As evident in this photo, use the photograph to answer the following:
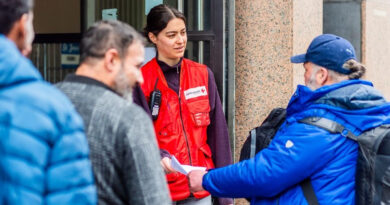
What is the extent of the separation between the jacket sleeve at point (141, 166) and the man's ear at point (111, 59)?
0.66 ft

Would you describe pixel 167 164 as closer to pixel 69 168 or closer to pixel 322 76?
pixel 322 76

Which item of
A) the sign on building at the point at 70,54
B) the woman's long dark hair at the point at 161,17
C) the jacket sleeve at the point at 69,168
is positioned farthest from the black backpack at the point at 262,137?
the sign on building at the point at 70,54

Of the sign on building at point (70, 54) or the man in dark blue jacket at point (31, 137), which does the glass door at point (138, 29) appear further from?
the man in dark blue jacket at point (31, 137)

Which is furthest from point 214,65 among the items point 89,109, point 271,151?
point 89,109

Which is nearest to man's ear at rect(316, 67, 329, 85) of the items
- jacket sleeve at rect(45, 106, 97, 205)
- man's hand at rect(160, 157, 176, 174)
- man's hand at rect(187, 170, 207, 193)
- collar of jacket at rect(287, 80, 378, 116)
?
collar of jacket at rect(287, 80, 378, 116)

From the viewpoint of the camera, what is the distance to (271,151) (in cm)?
334

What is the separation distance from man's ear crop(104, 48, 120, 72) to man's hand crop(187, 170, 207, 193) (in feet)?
4.37

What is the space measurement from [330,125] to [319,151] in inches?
5.6

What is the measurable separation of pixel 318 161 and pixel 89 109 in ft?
4.22

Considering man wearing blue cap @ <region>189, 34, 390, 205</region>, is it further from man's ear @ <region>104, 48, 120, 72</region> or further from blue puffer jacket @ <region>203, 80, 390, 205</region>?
man's ear @ <region>104, 48, 120, 72</region>

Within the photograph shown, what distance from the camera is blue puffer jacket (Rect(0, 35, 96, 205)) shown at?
1987 millimetres

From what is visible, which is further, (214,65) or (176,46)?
(214,65)

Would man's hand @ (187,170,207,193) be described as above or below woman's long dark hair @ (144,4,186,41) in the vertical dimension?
below

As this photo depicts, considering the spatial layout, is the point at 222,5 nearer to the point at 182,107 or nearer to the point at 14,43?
the point at 182,107
